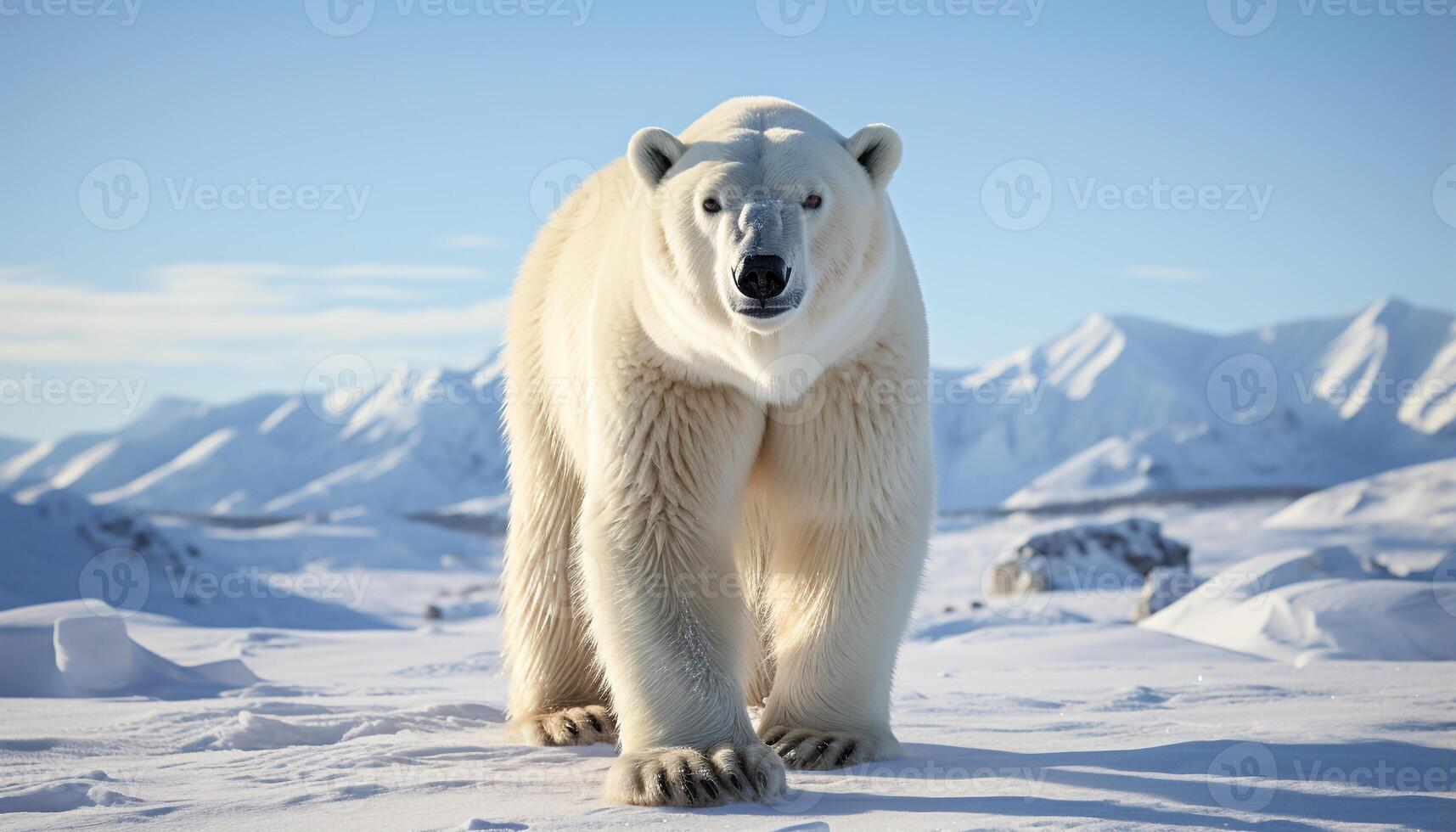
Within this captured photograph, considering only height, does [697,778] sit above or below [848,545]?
below

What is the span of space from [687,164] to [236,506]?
57.3m

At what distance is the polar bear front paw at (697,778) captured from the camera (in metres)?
2.88

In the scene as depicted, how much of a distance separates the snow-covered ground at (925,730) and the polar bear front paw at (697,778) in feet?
0.24

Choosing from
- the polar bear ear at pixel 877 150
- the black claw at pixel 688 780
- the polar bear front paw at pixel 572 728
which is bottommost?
the polar bear front paw at pixel 572 728

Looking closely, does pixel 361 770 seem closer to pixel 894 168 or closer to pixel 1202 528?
pixel 894 168

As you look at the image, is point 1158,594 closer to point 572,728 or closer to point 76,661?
point 572,728

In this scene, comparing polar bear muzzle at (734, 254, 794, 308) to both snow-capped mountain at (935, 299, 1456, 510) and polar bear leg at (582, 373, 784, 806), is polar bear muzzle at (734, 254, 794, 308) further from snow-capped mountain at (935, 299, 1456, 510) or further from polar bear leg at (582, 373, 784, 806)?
snow-capped mountain at (935, 299, 1456, 510)

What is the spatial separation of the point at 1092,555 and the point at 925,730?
8.97m

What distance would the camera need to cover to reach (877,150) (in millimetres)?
3545

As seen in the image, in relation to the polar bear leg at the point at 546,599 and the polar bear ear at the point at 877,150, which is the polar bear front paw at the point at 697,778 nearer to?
the polar bear leg at the point at 546,599
